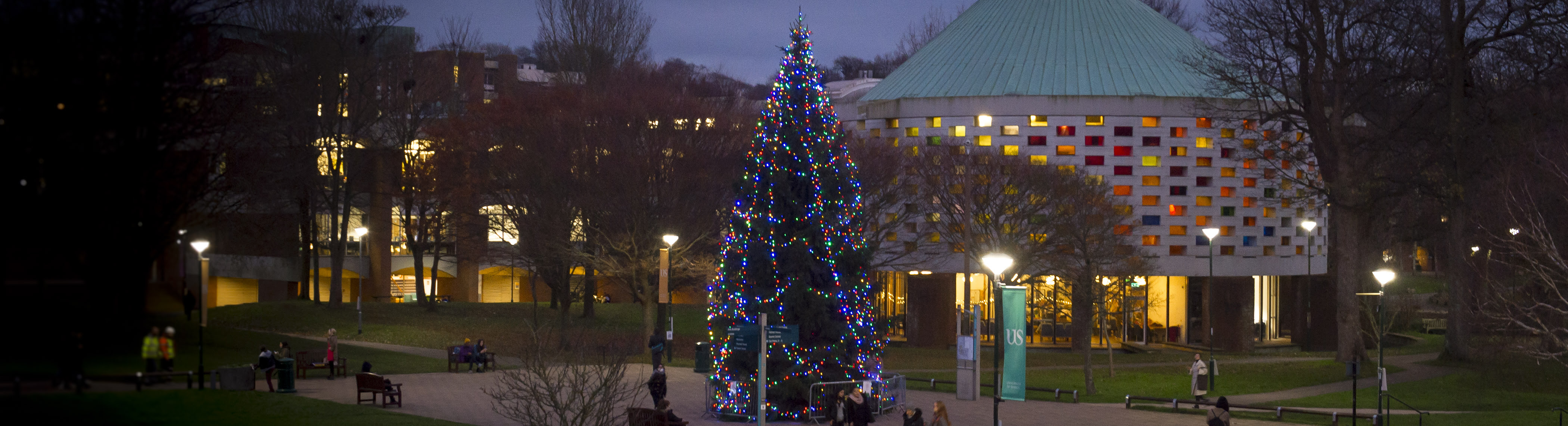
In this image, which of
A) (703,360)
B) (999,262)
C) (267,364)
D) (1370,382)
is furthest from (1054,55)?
(267,364)

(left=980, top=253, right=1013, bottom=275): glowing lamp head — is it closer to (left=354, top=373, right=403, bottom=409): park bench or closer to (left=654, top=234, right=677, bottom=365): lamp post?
(left=354, top=373, right=403, bottom=409): park bench

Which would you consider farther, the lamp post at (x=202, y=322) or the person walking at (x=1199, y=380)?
the person walking at (x=1199, y=380)

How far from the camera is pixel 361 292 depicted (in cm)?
5459

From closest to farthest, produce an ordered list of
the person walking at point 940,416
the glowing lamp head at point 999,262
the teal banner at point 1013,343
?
the teal banner at point 1013,343
the person walking at point 940,416
the glowing lamp head at point 999,262

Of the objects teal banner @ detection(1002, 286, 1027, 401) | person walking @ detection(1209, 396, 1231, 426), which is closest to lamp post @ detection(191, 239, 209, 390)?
teal banner @ detection(1002, 286, 1027, 401)

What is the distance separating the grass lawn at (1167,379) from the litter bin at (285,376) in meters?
16.0

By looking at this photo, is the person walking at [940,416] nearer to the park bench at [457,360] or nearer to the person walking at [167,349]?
the park bench at [457,360]

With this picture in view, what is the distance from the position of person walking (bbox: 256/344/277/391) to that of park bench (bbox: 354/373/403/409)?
1.63m

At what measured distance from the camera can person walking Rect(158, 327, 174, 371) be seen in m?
4.09

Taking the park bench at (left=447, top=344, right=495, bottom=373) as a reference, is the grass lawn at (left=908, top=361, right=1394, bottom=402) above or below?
below

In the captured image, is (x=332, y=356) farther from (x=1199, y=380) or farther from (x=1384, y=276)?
(x=1384, y=276)

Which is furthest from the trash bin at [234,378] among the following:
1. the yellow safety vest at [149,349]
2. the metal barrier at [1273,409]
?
the metal barrier at [1273,409]

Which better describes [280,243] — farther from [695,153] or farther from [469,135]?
[469,135]

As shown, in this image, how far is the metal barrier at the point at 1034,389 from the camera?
29764 millimetres
